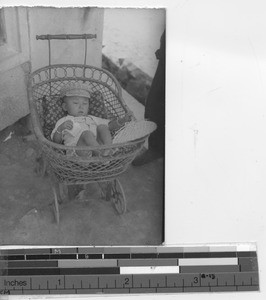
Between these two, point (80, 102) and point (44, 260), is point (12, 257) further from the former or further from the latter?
point (80, 102)

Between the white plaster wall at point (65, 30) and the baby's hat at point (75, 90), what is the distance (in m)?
0.04

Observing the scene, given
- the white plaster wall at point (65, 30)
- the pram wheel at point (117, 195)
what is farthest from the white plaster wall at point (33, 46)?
the pram wheel at point (117, 195)

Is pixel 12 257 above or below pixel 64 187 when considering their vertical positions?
below

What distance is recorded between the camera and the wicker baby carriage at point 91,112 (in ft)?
2.85

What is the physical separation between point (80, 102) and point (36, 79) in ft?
0.26

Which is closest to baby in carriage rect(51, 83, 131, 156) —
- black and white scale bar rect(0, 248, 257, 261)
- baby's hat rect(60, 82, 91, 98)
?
baby's hat rect(60, 82, 91, 98)

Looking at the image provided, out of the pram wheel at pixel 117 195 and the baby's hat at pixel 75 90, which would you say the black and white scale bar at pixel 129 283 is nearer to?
the pram wheel at pixel 117 195

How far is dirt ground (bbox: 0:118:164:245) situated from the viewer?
88cm

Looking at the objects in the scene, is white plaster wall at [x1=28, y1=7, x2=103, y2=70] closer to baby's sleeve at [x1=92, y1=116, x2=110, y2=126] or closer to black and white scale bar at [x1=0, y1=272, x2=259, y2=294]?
baby's sleeve at [x1=92, y1=116, x2=110, y2=126]

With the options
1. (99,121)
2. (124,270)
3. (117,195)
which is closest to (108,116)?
(99,121)

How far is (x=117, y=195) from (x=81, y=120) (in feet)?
0.44

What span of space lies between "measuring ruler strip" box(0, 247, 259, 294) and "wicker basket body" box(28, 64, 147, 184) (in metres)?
0.13

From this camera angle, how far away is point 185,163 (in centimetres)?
90

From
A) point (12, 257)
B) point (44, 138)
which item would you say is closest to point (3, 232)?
point (12, 257)
